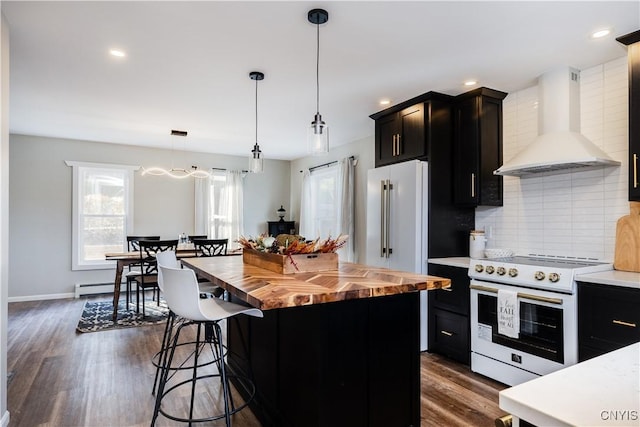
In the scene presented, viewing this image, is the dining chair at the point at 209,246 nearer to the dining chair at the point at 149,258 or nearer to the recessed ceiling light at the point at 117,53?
the dining chair at the point at 149,258

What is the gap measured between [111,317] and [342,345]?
410 centimetres

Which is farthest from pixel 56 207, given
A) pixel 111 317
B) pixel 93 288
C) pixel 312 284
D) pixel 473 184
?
pixel 473 184

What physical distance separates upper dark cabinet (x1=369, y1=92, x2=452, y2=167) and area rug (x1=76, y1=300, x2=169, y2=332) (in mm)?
3445

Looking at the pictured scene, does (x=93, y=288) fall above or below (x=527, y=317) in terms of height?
below

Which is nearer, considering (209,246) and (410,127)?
(410,127)

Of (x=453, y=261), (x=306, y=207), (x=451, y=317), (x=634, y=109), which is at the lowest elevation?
(x=451, y=317)

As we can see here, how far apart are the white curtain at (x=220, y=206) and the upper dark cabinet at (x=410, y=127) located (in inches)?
145

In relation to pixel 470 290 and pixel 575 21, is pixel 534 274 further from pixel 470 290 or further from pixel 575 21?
pixel 575 21

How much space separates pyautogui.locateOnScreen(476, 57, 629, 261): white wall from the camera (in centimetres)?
286

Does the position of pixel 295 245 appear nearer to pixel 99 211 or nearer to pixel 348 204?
pixel 348 204

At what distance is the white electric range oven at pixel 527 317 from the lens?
2547 millimetres

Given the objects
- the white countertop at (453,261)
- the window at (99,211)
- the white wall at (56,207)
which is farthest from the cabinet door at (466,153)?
the window at (99,211)

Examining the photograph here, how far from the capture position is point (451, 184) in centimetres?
378

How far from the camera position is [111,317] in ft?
15.5
